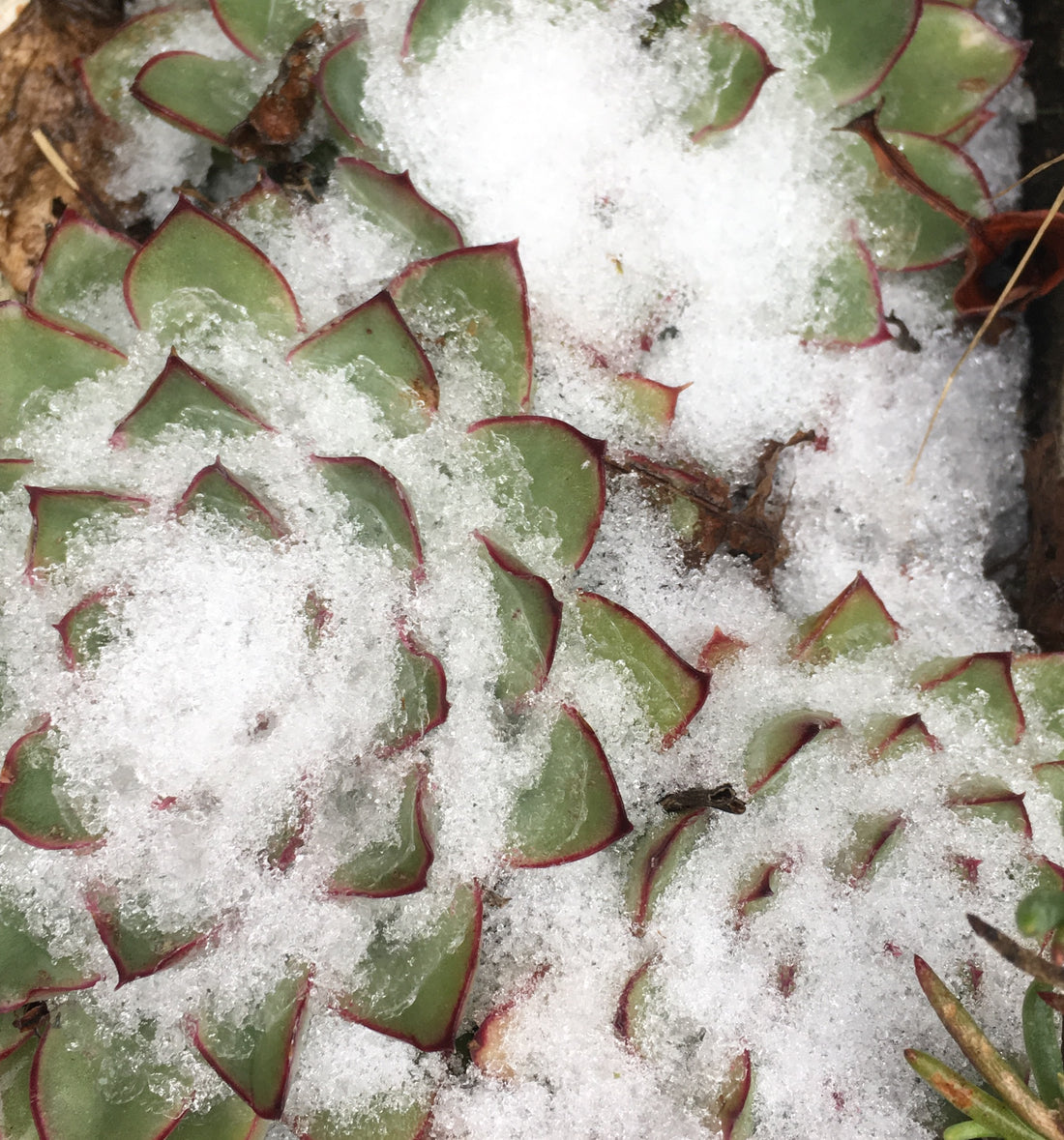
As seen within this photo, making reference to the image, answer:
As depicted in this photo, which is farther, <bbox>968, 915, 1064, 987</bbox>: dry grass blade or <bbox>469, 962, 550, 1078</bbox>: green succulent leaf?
<bbox>469, 962, 550, 1078</bbox>: green succulent leaf

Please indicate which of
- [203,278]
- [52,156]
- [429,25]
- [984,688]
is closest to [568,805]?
[984,688]

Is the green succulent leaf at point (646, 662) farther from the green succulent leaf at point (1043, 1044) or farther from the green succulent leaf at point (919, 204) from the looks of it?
the green succulent leaf at point (919, 204)

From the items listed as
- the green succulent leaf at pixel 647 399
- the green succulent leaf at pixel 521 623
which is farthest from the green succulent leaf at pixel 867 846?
the green succulent leaf at pixel 647 399

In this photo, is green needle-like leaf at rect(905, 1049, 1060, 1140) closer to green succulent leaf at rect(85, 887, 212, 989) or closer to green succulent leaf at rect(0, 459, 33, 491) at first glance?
green succulent leaf at rect(85, 887, 212, 989)

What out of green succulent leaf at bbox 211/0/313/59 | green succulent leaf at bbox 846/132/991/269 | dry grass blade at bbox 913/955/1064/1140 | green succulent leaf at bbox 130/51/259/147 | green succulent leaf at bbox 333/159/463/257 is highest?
green succulent leaf at bbox 846/132/991/269

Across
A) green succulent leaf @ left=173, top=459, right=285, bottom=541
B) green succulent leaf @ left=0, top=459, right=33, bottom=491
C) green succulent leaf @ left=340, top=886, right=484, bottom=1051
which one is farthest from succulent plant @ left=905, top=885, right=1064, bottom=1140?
green succulent leaf @ left=0, top=459, right=33, bottom=491
